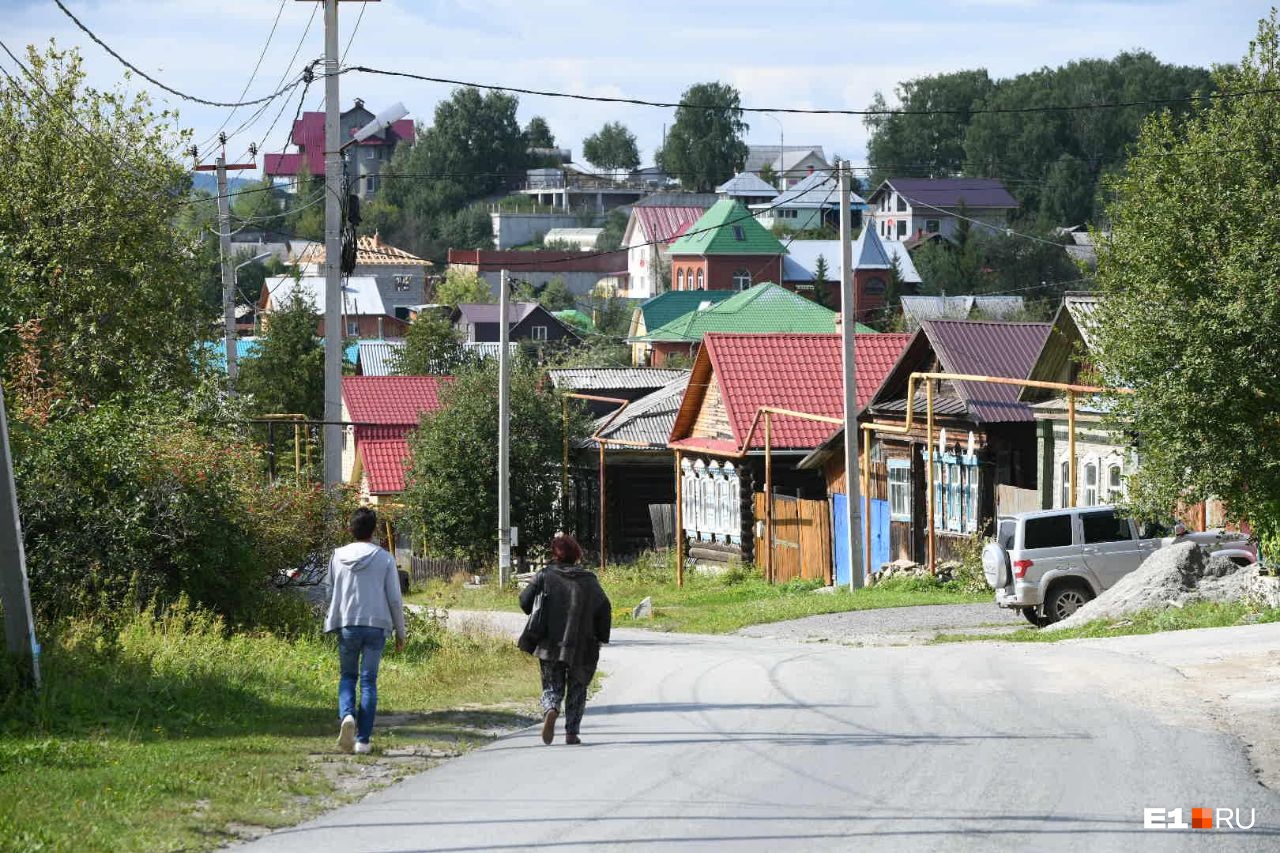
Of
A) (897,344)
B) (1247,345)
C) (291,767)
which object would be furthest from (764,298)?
(291,767)

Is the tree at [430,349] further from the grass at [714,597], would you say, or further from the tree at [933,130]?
the tree at [933,130]

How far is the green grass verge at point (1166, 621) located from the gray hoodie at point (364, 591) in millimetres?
11044

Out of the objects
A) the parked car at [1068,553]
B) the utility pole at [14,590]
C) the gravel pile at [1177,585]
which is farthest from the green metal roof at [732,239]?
the utility pole at [14,590]

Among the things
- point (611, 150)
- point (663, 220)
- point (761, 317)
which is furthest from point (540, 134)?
point (761, 317)

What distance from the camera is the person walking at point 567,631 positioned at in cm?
1141

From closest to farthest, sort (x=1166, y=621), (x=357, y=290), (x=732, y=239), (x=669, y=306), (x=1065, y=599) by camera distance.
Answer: (x=1166, y=621) < (x=1065, y=599) < (x=669, y=306) < (x=357, y=290) < (x=732, y=239)

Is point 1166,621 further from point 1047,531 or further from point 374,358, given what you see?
point 374,358

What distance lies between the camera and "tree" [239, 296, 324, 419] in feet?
214

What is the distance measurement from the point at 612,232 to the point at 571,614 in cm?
13635

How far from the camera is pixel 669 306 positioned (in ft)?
316

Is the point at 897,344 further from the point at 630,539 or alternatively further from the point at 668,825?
the point at 668,825

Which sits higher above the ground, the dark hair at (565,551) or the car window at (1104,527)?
the dark hair at (565,551)

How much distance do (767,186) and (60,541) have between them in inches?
5485

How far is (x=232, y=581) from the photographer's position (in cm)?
1817
